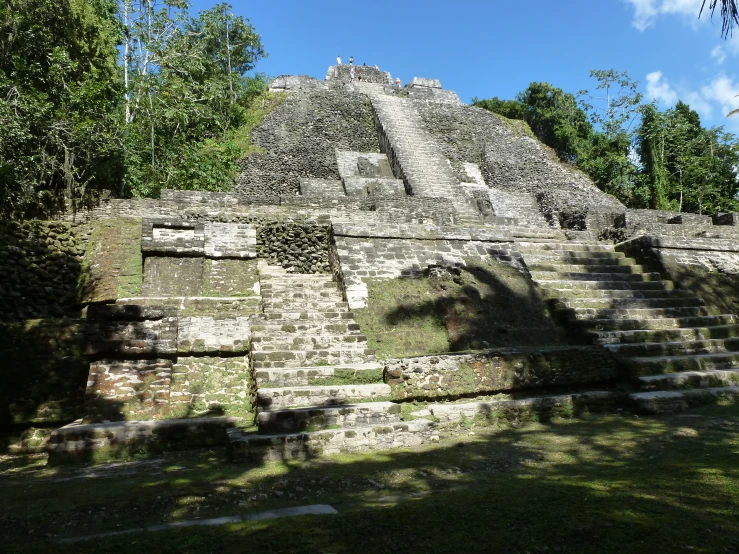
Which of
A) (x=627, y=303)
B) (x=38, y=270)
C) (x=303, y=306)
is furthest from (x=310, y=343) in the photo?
(x=627, y=303)

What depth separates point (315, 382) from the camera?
514 centimetres

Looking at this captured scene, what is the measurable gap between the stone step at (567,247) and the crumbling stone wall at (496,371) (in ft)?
10.3

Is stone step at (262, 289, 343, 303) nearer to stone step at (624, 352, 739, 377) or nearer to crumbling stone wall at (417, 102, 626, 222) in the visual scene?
stone step at (624, 352, 739, 377)

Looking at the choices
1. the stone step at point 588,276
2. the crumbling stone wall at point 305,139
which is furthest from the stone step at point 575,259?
the crumbling stone wall at point 305,139

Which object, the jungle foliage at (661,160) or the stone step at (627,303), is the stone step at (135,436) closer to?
the stone step at (627,303)

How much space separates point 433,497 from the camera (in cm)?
292

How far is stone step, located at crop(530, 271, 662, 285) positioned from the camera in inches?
323

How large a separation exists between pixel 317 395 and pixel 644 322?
5101 mm

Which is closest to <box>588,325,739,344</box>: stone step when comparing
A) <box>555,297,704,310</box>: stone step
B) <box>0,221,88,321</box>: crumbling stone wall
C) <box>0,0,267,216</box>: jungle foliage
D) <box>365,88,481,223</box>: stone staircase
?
<box>555,297,704,310</box>: stone step

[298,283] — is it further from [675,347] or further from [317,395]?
[675,347]

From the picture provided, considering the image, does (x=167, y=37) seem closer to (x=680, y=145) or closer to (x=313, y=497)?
A: (x=313, y=497)

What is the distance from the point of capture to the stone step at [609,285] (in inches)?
316

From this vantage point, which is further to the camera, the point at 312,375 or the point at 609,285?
the point at 609,285

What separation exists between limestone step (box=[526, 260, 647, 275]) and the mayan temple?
53 mm
